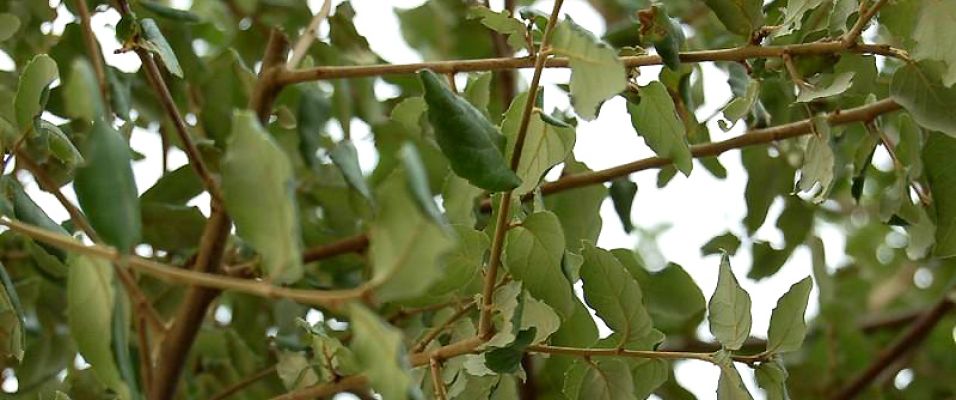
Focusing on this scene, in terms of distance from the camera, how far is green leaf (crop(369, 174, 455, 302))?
33cm

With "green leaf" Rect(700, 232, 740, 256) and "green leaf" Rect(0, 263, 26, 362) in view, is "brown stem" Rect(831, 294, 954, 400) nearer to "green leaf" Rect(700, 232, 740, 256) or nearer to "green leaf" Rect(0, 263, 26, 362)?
"green leaf" Rect(700, 232, 740, 256)

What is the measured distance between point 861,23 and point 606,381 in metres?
0.18

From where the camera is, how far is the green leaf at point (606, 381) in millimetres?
536

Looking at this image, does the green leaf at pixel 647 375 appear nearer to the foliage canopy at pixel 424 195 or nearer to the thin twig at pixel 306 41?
the foliage canopy at pixel 424 195

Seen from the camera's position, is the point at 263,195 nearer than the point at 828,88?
Yes

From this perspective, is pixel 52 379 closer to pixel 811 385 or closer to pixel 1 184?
pixel 1 184

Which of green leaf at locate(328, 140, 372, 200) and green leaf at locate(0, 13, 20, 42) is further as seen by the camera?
green leaf at locate(0, 13, 20, 42)

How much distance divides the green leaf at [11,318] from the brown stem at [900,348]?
58cm

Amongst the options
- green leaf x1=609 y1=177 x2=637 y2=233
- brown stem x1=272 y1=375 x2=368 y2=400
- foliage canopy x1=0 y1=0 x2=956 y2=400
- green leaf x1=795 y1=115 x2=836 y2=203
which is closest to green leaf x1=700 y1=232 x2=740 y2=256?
foliage canopy x1=0 y1=0 x2=956 y2=400

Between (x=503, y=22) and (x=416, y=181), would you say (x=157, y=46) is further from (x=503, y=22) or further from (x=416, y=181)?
(x=416, y=181)

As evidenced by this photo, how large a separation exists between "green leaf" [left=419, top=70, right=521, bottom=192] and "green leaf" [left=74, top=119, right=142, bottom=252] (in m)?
0.14

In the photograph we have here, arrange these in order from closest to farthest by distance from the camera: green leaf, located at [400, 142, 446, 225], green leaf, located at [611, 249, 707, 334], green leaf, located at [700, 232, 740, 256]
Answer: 1. green leaf, located at [400, 142, 446, 225]
2. green leaf, located at [611, 249, 707, 334]
3. green leaf, located at [700, 232, 740, 256]

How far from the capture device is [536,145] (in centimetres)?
51

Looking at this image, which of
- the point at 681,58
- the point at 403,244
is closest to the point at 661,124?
the point at 681,58
